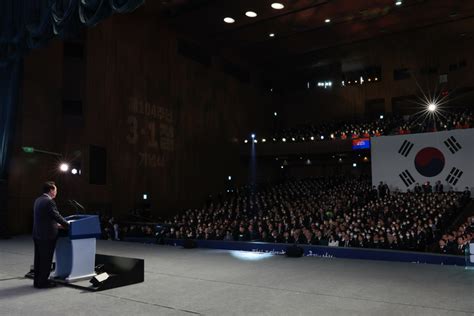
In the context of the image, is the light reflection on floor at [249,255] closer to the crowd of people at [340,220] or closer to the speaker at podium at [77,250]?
the crowd of people at [340,220]

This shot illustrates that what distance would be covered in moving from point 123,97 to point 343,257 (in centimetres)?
1422

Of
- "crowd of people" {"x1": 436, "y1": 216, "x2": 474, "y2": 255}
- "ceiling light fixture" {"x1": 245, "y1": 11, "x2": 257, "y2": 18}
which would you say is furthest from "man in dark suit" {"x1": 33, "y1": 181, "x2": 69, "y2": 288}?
"ceiling light fixture" {"x1": 245, "y1": 11, "x2": 257, "y2": 18}

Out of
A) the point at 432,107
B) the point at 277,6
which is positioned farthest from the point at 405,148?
the point at 277,6

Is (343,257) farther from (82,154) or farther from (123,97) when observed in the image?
(123,97)

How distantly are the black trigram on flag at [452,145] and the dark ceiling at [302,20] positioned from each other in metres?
6.58

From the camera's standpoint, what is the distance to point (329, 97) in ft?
103

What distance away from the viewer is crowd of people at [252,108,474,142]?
21484 millimetres

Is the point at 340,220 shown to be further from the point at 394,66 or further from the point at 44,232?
the point at 394,66

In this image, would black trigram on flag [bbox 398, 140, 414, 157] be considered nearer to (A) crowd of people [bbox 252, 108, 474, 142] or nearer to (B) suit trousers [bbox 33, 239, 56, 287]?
(A) crowd of people [bbox 252, 108, 474, 142]

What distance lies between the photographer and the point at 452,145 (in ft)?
63.9

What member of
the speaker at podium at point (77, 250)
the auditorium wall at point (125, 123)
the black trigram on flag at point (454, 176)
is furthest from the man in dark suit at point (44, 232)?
the black trigram on flag at point (454, 176)

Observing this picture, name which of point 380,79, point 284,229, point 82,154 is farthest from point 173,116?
point 380,79

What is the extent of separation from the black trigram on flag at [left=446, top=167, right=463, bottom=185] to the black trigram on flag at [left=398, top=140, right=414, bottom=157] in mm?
2149

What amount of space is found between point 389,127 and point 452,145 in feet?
16.1
